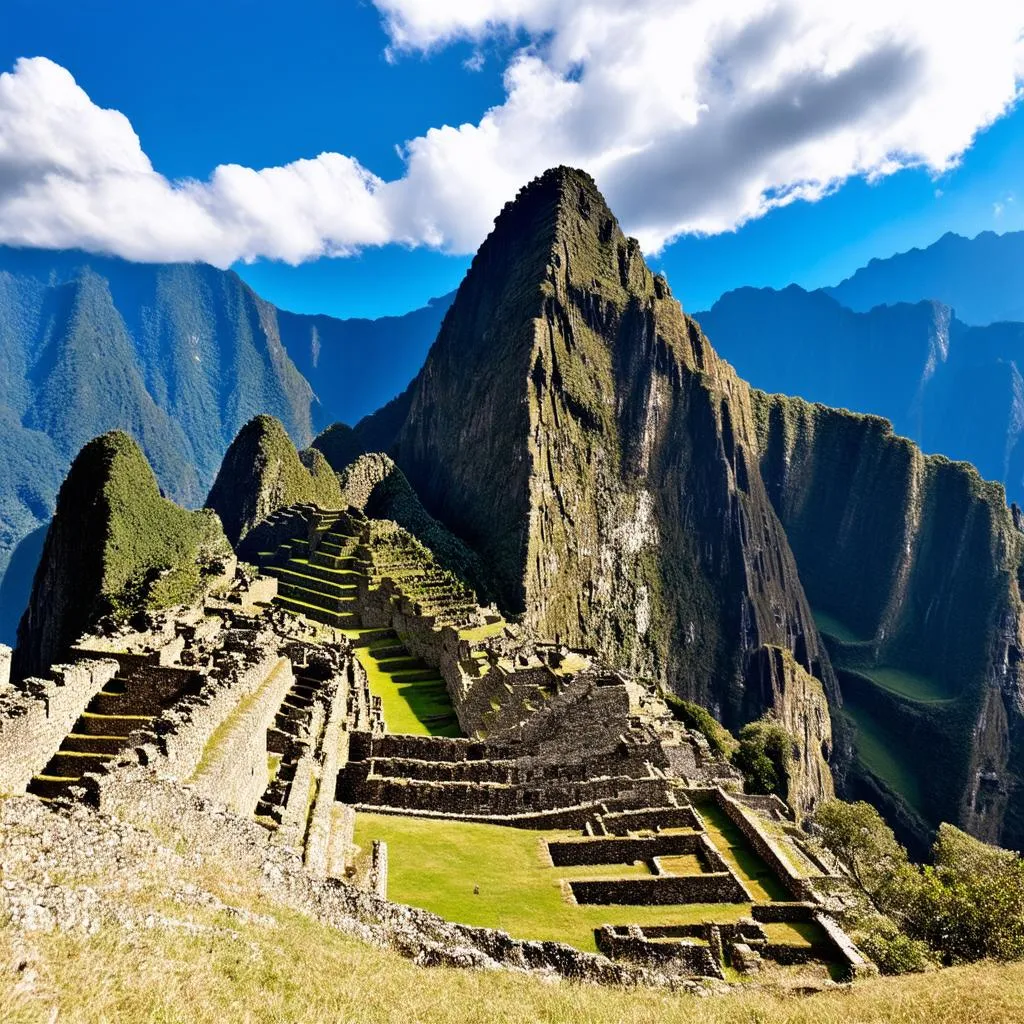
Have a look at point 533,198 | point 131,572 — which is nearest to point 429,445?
point 533,198

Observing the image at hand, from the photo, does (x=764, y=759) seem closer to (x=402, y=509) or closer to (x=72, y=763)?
(x=72, y=763)

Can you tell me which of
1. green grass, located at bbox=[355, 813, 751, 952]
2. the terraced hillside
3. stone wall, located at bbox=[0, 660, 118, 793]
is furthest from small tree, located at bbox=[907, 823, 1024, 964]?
stone wall, located at bbox=[0, 660, 118, 793]

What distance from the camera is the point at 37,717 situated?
54.6ft

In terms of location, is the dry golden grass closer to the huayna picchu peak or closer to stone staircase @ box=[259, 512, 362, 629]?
the huayna picchu peak

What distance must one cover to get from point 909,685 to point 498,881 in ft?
663

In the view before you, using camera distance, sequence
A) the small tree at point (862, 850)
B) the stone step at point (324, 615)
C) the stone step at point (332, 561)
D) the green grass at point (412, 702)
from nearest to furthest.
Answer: the small tree at point (862, 850) → the green grass at point (412, 702) → the stone step at point (324, 615) → the stone step at point (332, 561)

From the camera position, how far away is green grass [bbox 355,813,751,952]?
1961 cm

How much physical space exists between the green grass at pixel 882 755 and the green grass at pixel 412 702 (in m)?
137

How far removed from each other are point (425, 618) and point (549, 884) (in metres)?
36.9

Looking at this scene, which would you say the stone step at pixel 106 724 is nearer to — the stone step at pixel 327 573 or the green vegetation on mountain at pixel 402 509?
the stone step at pixel 327 573

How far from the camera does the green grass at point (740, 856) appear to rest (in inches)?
971

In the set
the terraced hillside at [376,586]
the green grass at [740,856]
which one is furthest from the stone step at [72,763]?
the green grass at [740,856]

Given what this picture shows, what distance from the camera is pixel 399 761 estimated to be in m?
28.0

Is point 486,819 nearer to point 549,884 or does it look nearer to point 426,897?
point 549,884
